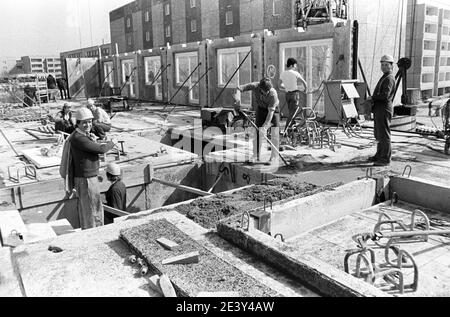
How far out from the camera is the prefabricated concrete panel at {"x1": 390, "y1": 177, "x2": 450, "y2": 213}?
5.94 meters

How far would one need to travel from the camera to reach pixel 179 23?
38.4 m

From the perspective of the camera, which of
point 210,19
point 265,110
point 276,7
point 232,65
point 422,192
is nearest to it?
point 422,192

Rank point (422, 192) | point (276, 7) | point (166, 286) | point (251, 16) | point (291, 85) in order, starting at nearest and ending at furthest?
point (166, 286), point (422, 192), point (291, 85), point (276, 7), point (251, 16)

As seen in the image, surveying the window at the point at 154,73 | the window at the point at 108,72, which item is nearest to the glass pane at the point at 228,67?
the window at the point at 154,73

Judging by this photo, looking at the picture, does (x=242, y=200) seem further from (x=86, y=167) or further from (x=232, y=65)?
(x=232, y=65)

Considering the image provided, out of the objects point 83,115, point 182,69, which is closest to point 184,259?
point 83,115

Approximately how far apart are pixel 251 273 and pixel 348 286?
2.76ft

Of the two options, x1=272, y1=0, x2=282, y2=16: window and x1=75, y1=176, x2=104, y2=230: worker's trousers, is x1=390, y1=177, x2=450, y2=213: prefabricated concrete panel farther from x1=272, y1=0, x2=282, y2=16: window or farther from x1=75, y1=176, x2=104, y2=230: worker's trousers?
x1=272, y1=0, x2=282, y2=16: window

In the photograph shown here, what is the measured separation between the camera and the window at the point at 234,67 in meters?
17.0

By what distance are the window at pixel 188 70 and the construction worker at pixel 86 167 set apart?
1484 centimetres

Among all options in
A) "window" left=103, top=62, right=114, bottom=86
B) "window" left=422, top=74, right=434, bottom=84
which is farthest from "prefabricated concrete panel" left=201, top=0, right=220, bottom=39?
"window" left=422, top=74, right=434, bottom=84

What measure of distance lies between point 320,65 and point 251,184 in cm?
787

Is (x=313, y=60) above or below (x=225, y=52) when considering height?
below

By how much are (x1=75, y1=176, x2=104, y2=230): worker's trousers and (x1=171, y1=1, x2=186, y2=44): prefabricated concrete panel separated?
33.7 metres
